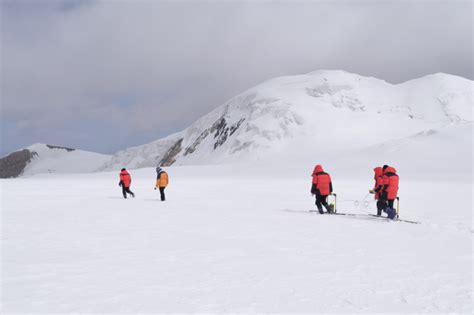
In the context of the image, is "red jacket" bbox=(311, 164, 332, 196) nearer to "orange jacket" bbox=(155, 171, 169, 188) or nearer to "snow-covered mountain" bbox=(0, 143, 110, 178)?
"orange jacket" bbox=(155, 171, 169, 188)

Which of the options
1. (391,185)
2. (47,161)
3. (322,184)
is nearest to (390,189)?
(391,185)

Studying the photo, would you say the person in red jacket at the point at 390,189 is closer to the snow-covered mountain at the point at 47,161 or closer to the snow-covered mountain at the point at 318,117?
the snow-covered mountain at the point at 318,117

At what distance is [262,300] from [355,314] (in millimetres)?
1127

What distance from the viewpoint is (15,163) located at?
146 metres

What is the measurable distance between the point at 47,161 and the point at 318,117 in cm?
10883

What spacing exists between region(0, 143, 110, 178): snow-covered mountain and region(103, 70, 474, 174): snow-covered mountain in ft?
156

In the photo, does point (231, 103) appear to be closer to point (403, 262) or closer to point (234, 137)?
point (234, 137)

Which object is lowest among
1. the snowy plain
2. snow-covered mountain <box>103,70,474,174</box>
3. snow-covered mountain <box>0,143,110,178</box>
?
the snowy plain

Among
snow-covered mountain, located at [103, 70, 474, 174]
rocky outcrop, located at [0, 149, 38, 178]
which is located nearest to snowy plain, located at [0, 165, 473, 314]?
snow-covered mountain, located at [103, 70, 474, 174]

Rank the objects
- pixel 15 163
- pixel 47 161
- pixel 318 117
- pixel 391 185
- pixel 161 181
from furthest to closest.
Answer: pixel 47 161 < pixel 15 163 < pixel 318 117 < pixel 161 181 < pixel 391 185

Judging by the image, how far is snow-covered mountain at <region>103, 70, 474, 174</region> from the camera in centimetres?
7781

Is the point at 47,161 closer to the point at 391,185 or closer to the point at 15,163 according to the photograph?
the point at 15,163

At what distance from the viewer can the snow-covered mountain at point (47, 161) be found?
140000 millimetres

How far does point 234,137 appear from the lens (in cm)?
8531
